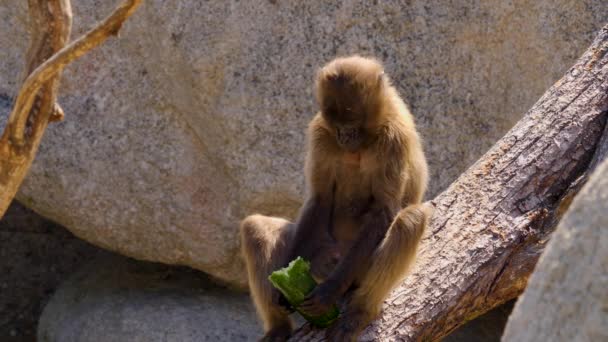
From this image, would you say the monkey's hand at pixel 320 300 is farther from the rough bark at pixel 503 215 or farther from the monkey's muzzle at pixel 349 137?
the monkey's muzzle at pixel 349 137

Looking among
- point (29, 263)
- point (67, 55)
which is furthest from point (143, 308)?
point (67, 55)

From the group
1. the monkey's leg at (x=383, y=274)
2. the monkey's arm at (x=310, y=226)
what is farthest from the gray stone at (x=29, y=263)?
the monkey's leg at (x=383, y=274)

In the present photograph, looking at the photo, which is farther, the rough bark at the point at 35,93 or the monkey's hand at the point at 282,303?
the monkey's hand at the point at 282,303

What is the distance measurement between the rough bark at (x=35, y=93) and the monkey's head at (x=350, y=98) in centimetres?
128

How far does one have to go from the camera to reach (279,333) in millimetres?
5535

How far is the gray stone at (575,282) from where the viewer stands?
2.61m

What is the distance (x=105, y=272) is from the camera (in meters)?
9.07

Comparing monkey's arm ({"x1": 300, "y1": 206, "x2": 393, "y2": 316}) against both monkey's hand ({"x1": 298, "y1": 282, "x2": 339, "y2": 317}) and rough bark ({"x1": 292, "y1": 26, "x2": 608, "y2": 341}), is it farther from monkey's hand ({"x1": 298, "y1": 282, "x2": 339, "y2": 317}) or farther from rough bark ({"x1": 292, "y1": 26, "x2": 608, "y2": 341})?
rough bark ({"x1": 292, "y1": 26, "x2": 608, "y2": 341})

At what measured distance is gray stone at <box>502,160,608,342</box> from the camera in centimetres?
261

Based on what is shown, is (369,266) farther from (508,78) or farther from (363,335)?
(508,78)

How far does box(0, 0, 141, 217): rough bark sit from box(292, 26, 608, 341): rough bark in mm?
1773

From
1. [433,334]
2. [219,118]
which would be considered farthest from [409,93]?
[433,334]

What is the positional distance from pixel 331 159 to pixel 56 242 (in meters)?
4.78

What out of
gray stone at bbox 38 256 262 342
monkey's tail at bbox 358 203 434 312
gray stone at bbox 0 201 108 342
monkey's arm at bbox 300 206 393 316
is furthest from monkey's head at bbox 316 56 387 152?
gray stone at bbox 0 201 108 342
